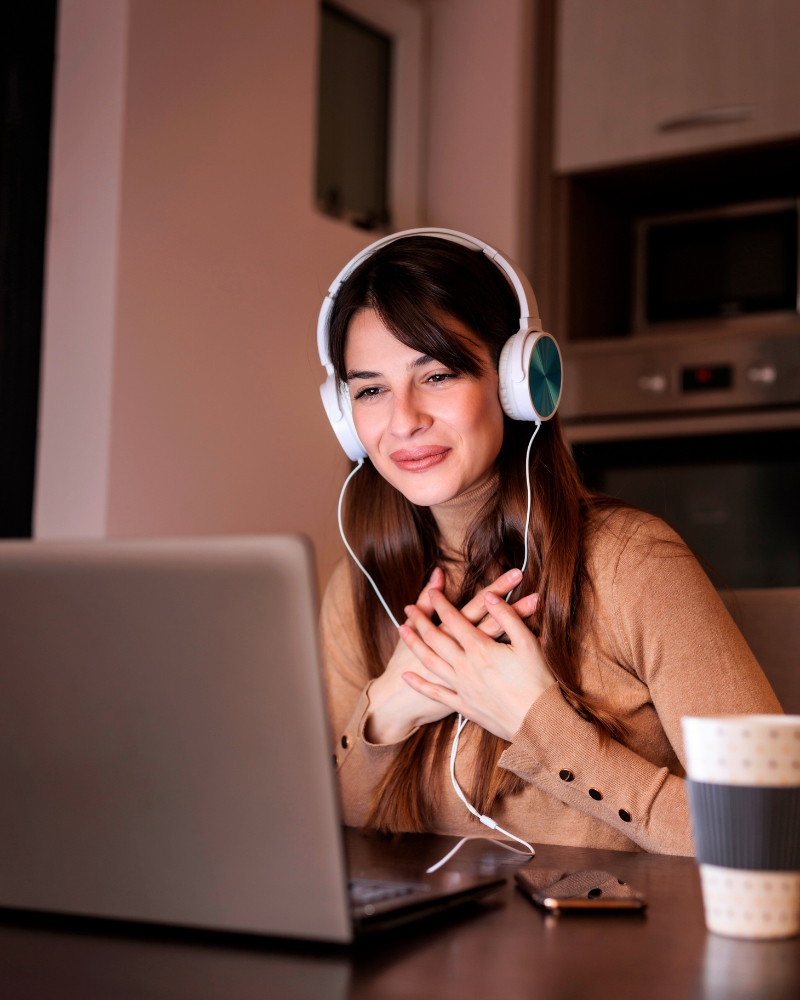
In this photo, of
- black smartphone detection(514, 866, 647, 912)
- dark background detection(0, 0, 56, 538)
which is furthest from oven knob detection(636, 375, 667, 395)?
black smartphone detection(514, 866, 647, 912)

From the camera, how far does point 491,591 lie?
1188mm

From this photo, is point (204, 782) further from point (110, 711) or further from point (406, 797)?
point (406, 797)

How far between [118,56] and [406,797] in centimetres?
138

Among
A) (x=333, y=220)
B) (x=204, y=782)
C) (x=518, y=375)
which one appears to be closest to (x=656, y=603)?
(x=518, y=375)

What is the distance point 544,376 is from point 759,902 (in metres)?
0.77

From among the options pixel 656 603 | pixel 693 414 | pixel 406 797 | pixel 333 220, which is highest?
pixel 333 220

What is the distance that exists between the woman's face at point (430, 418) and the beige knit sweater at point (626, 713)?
0.18 m

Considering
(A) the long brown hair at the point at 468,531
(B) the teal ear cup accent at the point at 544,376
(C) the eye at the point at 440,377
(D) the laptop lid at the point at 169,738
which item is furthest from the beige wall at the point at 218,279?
(D) the laptop lid at the point at 169,738

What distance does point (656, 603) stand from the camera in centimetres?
118

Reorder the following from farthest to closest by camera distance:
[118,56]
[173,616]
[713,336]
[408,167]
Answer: [408,167]
[713,336]
[118,56]
[173,616]

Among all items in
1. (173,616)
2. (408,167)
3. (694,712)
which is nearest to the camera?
(173,616)

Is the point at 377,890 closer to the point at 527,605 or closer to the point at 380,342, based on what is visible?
the point at 527,605

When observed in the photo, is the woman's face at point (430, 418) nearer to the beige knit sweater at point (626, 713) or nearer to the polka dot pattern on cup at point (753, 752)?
the beige knit sweater at point (626, 713)

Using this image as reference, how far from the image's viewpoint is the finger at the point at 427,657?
114 cm
